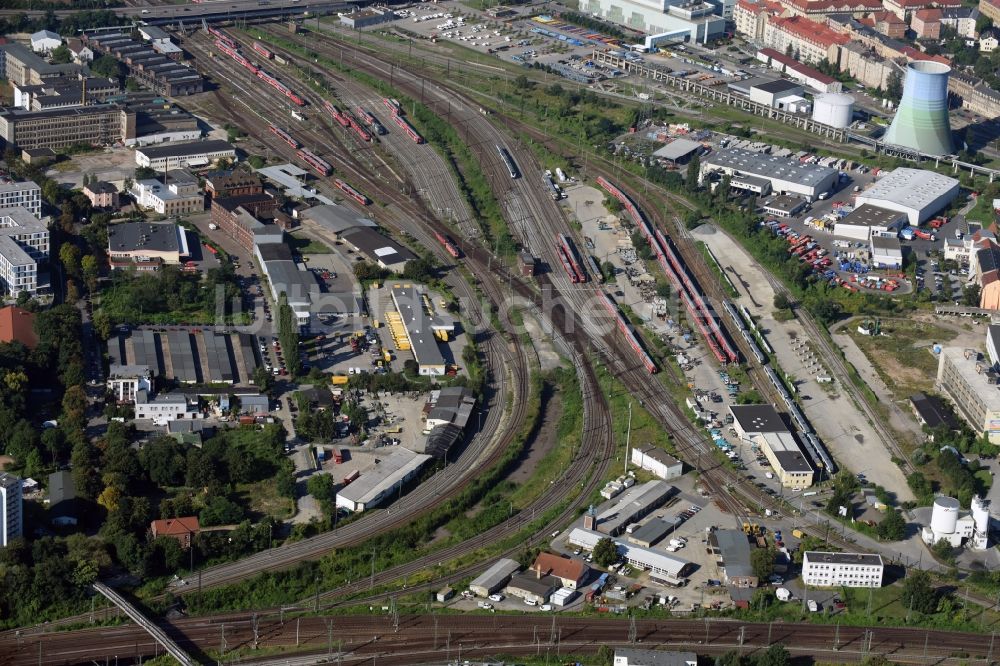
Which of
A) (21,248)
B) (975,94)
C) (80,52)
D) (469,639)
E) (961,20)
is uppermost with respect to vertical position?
(961,20)

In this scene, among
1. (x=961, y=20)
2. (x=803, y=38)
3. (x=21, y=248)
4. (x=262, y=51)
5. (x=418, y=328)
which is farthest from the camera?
(x=961, y=20)

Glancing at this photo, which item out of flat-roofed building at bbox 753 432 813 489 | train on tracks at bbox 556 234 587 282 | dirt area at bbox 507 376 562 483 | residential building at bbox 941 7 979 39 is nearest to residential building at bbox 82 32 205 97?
train on tracks at bbox 556 234 587 282

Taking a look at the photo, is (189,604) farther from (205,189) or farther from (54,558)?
(205,189)

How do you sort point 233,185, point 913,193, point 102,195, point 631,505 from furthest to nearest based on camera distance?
point 913,193 → point 233,185 → point 102,195 → point 631,505

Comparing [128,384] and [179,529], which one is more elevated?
[128,384]

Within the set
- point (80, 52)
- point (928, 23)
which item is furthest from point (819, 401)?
point (80, 52)

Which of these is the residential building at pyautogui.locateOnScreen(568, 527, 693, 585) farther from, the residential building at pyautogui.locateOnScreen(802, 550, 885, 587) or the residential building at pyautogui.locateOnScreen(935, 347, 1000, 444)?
the residential building at pyautogui.locateOnScreen(935, 347, 1000, 444)

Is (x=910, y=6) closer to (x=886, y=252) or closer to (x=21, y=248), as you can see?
(x=886, y=252)

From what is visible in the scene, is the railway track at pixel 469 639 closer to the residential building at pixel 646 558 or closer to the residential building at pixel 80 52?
the residential building at pixel 646 558

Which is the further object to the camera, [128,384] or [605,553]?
[128,384]
